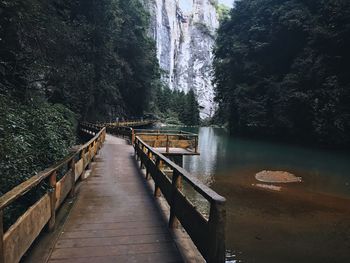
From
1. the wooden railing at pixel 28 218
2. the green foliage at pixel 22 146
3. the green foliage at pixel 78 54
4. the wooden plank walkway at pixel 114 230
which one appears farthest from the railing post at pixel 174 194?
the green foliage at pixel 78 54

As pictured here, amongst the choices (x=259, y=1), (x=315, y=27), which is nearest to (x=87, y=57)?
(x=315, y=27)

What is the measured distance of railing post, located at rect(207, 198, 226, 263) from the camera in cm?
269

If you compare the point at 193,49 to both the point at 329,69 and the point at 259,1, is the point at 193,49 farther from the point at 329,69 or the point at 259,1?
the point at 329,69

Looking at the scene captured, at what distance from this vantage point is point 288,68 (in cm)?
3541

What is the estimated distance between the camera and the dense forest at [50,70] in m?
6.62

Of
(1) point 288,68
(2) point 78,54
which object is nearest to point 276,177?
(2) point 78,54

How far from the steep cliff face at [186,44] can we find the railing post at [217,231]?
359 ft

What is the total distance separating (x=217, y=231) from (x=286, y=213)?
745cm

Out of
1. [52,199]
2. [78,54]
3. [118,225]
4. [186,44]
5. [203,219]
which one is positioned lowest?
[118,225]

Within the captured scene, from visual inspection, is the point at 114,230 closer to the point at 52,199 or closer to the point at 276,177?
the point at 52,199

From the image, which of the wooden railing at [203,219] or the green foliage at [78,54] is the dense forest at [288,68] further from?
the wooden railing at [203,219]

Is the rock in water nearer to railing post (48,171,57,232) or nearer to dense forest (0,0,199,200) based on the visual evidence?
dense forest (0,0,199,200)

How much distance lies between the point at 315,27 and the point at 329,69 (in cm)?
423

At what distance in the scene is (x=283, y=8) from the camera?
32.7 metres
